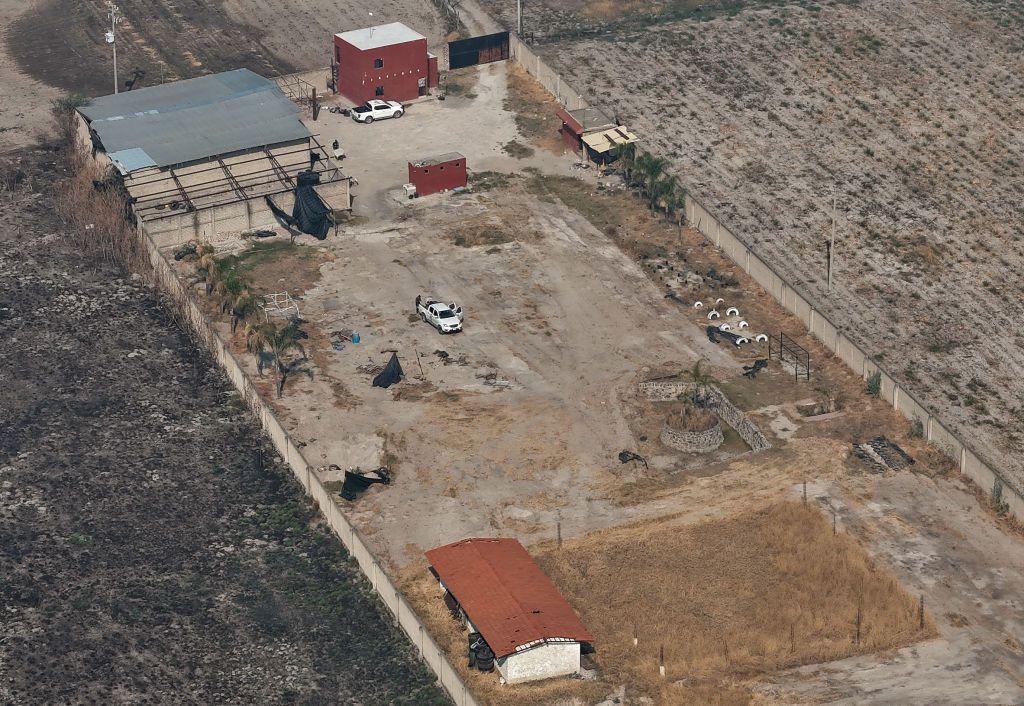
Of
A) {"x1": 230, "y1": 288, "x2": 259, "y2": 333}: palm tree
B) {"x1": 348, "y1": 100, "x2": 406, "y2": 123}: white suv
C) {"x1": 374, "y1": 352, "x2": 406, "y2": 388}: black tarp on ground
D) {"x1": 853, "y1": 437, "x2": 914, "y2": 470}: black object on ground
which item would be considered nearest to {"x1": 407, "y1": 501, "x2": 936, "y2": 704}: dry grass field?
{"x1": 853, "y1": 437, "x2": 914, "y2": 470}: black object on ground

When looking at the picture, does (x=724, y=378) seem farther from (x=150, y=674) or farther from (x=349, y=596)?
(x=150, y=674)

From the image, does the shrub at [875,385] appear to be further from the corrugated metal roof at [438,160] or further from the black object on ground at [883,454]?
the corrugated metal roof at [438,160]

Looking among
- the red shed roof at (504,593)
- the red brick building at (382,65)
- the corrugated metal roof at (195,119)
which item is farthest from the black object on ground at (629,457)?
the red brick building at (382,65)

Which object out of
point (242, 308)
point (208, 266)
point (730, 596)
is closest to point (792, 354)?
point (730, 596)

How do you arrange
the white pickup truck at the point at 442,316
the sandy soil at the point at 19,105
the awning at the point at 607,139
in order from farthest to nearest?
the sandy soil at the point at 19,105
the awning at the point at 607,139
the white pickup truck at the point at 442,316

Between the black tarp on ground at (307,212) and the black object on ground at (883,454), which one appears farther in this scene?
the black tarp on ground at (307,212)

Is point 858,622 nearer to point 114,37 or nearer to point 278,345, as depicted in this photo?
point 278,345

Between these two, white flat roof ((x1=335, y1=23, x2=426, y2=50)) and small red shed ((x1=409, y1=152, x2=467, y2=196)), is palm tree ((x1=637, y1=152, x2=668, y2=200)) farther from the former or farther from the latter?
white flat roof ((x1=335, y1=23, x2=426, y2=50))
